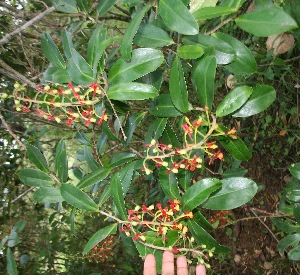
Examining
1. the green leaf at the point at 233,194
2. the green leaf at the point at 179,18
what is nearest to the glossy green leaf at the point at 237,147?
the green leaf at the point at 233,194

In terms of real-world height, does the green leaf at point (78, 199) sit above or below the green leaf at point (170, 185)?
below

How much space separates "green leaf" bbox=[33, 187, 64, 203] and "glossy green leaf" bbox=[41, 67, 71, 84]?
41cm

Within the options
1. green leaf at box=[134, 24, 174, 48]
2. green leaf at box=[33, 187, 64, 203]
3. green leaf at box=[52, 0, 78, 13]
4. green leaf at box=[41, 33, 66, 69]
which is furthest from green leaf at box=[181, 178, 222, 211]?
green leaf at box=[52, 0, 78, 13]

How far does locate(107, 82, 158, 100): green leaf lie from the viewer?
3.61 feet

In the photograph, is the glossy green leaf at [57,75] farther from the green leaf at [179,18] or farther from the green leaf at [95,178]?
the green leaf at [179,18]

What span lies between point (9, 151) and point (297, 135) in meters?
1.87

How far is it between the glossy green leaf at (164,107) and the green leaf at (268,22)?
1.11 feet

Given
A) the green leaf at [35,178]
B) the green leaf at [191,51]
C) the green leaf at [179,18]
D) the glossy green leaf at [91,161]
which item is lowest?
the glossy green leaf at [91,161]

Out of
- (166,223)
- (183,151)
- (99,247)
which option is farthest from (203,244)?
(99,247)

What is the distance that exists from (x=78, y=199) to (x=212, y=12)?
2.41ft

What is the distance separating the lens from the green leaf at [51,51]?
4.64 ft

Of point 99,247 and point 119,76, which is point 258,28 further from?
point 99,247

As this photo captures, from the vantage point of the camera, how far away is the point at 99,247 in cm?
231

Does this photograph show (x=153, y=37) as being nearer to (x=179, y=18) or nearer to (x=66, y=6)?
(x=179, y=18)
